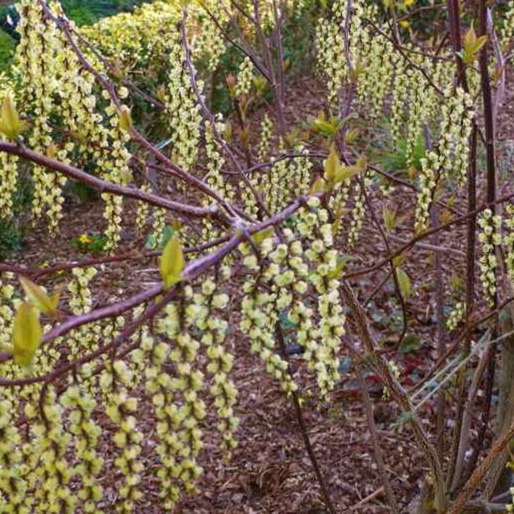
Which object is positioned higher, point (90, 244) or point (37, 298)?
point (37, 298)

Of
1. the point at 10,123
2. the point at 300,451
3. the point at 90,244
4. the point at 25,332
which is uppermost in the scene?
the point at 10,123

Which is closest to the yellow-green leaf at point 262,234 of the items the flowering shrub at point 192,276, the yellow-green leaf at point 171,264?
the flowering shrub at point 192,276

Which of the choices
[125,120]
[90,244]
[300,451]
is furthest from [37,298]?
[90,244]

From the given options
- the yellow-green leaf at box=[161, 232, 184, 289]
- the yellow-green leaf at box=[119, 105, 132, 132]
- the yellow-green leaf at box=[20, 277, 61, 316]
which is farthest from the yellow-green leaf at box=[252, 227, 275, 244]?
the yellow-green leaf at box=[119, 105, 132, 132]

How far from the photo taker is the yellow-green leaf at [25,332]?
3.32 feet

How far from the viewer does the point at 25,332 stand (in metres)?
1.02

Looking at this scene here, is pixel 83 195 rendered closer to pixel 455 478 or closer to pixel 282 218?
pixel 455 478

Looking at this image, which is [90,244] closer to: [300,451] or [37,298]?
[300,451]

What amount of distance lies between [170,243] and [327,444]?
263 cm

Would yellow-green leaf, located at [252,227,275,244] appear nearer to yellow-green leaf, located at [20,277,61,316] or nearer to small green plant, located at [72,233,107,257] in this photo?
yellow-green leaf, located at [20,277,61,316]

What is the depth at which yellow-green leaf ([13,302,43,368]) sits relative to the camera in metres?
1.01

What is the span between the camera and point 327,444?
354cm

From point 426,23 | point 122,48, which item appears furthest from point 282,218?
point 426,23

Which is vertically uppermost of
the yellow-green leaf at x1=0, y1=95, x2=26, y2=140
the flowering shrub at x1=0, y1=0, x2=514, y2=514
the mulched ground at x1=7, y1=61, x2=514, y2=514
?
the yellow-green leaf at x1=0, y1=95, x2=26, y2=140
